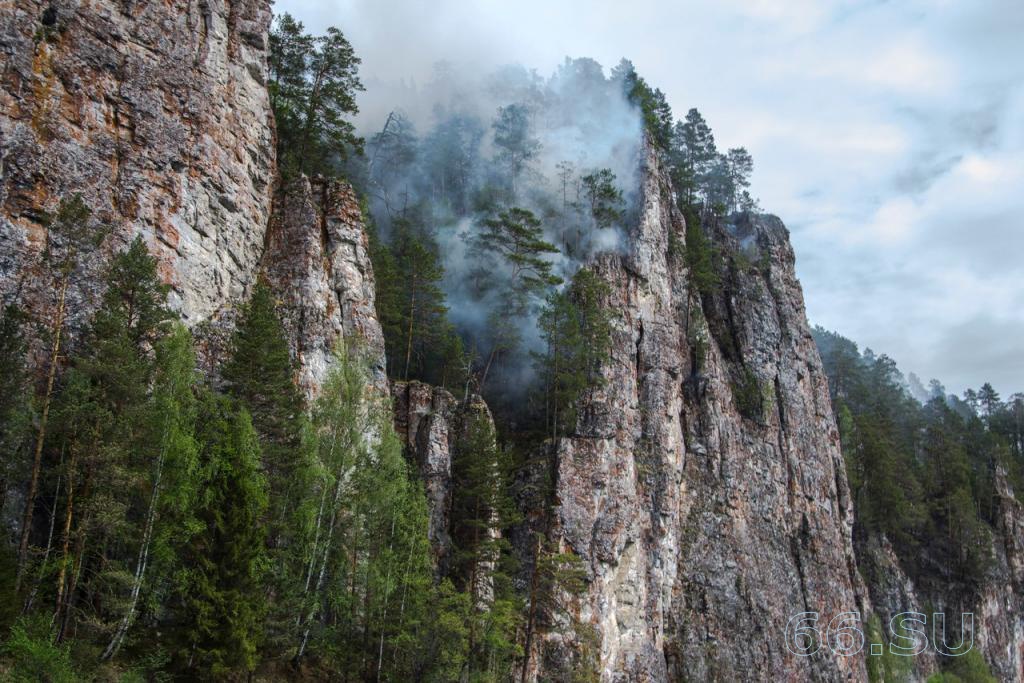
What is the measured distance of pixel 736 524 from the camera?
161 ft

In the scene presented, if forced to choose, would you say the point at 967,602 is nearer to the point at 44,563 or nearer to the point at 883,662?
the point at 883,662

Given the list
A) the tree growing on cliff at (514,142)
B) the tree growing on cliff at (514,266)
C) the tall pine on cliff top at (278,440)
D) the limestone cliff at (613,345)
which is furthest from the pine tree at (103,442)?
the tree growing on cliff at (514,142)

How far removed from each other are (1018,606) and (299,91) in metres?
74.3

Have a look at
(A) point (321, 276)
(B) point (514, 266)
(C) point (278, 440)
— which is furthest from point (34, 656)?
(B) point (514, 266)

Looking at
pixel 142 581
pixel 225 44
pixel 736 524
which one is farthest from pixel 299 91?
pixel 736 524

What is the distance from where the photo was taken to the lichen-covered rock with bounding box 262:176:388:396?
35250 millimetres

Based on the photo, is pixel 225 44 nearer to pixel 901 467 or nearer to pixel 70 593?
pixel 70 593

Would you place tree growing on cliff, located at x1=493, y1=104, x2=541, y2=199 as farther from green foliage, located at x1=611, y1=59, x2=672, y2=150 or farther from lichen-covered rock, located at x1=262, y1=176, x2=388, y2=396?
lichen-covered rock, located at x1=262, y1=176, x2=388, y2=396

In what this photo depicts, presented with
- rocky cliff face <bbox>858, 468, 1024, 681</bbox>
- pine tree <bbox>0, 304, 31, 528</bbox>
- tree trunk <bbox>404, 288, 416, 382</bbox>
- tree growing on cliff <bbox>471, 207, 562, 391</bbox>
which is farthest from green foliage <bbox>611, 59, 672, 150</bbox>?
pine tree <bbox>0, 304, 31, 528</bbox>

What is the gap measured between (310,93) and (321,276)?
15.6 m

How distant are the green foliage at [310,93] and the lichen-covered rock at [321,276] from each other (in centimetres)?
666

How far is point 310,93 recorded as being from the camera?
46281 mm

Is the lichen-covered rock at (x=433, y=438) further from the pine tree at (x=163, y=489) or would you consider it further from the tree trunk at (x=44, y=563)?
the tree trunk at (x=44, y=563)

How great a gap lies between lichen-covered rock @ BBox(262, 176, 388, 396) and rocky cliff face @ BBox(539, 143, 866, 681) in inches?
519
